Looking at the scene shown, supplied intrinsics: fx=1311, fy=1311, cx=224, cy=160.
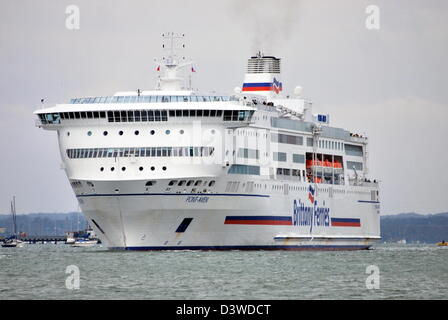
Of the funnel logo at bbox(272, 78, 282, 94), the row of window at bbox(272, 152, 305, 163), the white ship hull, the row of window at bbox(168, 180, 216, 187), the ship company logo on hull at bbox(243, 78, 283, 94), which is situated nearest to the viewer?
the row of window at bbox(168, 180, 216, 187)

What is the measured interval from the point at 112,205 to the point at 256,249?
33.3ft

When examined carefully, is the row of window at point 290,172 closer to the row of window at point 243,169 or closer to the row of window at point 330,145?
the row of window at point 330,145

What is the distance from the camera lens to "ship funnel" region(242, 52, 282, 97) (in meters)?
87.0

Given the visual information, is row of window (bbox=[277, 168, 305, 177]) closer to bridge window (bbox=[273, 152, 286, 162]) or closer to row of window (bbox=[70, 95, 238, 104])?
bridge window (bbox=[273, 152, 286, 162])

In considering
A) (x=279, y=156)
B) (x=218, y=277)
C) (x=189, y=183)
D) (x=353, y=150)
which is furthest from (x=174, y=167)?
(x=353, y=150)

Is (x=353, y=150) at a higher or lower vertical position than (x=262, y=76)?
lower

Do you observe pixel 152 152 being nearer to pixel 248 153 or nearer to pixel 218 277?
pixel 248 153

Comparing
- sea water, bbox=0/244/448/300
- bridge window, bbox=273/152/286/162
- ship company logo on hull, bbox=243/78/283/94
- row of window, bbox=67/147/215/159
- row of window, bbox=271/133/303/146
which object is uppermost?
ship company logo on hull, bbox=243/78/283/94

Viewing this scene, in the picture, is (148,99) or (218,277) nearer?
(218,277)

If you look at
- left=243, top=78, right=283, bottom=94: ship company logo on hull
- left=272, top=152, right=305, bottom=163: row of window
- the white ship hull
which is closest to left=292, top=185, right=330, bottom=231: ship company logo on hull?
the white ship hull

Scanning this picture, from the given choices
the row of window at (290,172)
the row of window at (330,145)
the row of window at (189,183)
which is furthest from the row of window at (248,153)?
the row of window at (330,145)

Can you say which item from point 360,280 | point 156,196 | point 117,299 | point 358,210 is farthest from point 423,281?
point 358,210

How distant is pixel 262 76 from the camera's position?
287 feet

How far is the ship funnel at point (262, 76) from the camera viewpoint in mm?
87000
